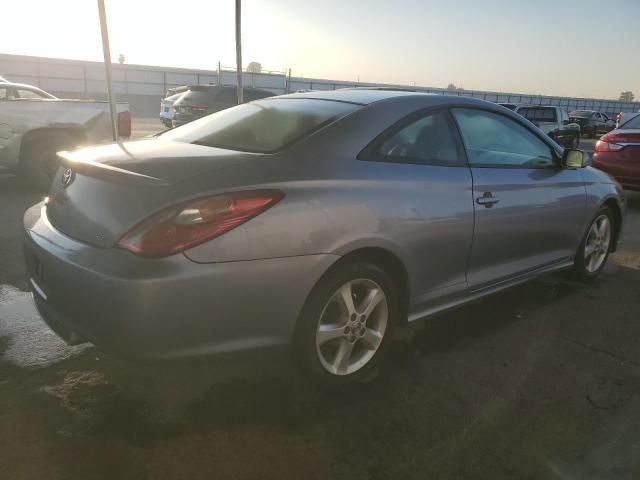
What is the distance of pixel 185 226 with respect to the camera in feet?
6.88

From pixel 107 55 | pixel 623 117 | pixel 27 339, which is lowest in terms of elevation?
pixel 27 339

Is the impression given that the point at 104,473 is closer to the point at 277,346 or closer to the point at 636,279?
the point at 277,346

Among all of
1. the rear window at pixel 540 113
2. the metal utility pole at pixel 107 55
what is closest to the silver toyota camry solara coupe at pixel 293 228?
the metal utility pole at pixel 107 55

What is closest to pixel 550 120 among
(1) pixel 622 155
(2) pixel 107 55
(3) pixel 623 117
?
(3) pixel 623 117

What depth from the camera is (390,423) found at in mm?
2486

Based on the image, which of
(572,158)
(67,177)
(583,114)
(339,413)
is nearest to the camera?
(339,413)

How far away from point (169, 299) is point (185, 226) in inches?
11.5

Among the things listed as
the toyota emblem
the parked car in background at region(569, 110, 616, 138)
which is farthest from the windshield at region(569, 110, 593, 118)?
the toyota emblem

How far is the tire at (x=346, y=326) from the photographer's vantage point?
250 centimetres

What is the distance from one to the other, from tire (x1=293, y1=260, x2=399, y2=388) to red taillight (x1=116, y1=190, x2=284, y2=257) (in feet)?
1.88

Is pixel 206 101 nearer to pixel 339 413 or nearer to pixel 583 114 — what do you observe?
pixel 339 413

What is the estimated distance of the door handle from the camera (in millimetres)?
Answer: 3158

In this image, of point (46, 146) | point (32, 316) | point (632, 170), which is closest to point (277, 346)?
point (32, 316)

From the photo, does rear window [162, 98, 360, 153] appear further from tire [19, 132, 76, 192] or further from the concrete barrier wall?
the concrete barrier wall
